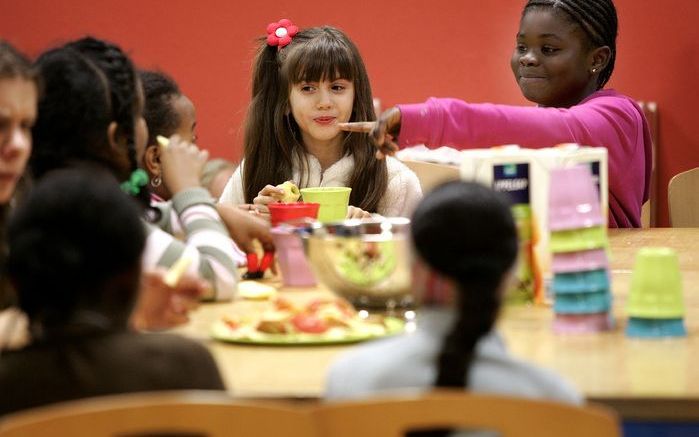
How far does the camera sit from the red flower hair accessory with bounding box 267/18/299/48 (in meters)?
3.76

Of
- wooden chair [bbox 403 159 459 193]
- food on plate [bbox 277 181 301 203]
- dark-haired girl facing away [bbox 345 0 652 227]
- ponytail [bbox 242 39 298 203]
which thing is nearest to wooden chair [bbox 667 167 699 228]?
dark-haired girl facing away [bbox 345 0 652 227]

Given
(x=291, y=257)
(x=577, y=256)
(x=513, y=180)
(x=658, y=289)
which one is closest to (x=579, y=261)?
(x=577, y=256)

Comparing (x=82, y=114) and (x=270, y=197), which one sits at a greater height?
(x=82, y=114)

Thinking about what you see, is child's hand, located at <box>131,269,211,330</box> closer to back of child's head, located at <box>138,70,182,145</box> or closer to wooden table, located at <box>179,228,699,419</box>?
wooden table, located at <box>179,228,699,419</box>

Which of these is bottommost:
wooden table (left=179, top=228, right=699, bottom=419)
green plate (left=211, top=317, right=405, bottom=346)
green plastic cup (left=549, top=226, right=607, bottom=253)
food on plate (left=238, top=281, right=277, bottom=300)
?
wooden table (left=179, top=228, right=699, bottom=419)

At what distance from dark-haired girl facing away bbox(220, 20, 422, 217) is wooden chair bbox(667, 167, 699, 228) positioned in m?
0.98

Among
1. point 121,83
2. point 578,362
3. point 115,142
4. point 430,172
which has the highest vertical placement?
point 121,83

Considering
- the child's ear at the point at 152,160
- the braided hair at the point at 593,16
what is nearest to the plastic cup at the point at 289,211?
the child's ear at the point at 152,160

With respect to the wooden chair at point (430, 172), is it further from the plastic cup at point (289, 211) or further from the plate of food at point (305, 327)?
the plate of food at point (305, 327)

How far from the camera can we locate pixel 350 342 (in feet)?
6.47

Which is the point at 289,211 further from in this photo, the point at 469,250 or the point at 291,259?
the point at 469,250

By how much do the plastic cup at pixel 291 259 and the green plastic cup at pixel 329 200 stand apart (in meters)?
0.26

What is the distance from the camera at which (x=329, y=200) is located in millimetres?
2826

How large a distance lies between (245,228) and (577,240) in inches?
34.6
